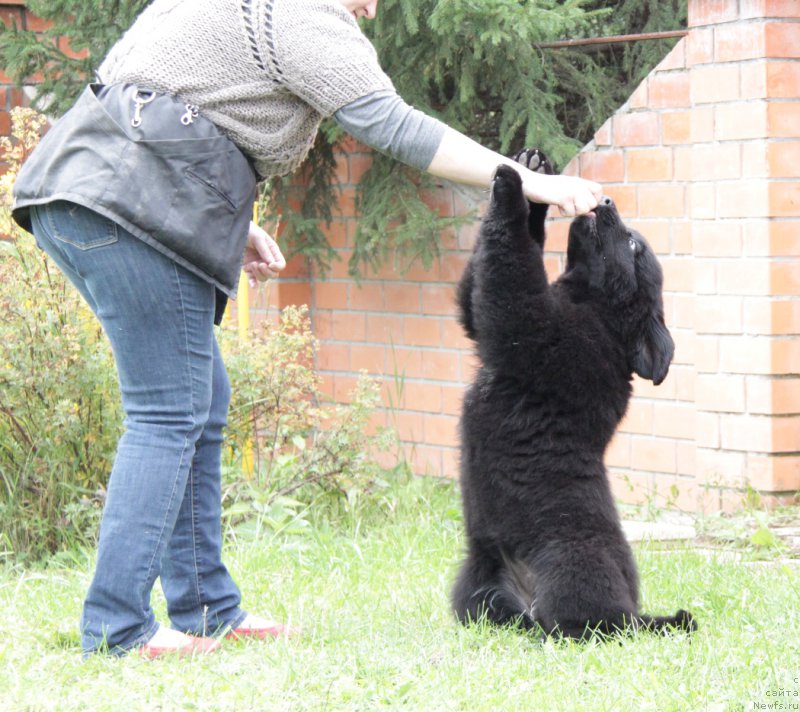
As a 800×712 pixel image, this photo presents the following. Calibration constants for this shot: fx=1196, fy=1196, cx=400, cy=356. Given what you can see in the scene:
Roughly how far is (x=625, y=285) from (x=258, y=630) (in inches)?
57.6

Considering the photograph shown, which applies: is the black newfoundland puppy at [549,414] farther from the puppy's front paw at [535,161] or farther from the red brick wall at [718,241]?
the red brick wall at [718,241]

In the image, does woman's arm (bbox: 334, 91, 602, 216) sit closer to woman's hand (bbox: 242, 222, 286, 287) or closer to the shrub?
woman's hand (bbox: 242, 222, 286, 287)

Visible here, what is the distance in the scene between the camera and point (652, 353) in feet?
11.6

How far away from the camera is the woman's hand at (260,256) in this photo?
3605mm

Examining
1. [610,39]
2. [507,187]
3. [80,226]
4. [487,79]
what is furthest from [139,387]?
[610,39]

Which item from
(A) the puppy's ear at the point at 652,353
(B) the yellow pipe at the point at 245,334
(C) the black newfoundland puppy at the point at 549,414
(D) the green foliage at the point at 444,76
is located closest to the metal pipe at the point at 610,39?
(D) the green foliage at the point at 444,76

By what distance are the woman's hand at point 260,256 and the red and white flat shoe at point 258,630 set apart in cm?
103

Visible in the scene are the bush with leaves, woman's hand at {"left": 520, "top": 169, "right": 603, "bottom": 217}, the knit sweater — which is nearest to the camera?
the knit sweater

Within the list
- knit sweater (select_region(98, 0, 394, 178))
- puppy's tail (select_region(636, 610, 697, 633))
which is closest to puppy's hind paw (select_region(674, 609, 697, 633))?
puppy's tail (select_region(636, 610, 697, 633))

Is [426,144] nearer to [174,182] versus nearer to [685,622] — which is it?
[174,182]

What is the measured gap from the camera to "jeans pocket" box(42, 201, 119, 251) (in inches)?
117

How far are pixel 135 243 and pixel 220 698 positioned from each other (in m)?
1.12

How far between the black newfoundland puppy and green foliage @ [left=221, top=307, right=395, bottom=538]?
1.68 metres

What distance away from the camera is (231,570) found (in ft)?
14.1
